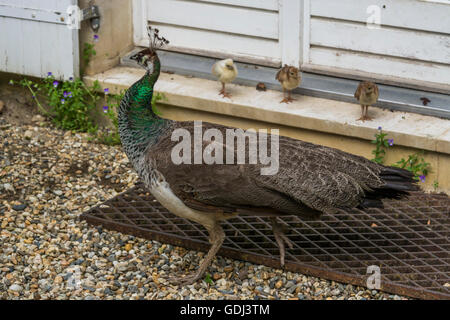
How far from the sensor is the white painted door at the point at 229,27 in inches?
239

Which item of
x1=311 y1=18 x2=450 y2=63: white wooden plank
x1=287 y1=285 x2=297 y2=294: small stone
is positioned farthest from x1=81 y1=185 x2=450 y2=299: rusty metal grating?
x1=311 y1=18 x2=450 y2=63: white wooden plank

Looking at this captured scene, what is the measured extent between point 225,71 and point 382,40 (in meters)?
1.17

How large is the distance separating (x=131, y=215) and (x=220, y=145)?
1.04 m

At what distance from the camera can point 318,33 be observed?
5.98 m

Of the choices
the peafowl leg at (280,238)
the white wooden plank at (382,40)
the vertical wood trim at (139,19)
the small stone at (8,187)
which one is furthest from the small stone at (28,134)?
the peafowl leg at (280,238)

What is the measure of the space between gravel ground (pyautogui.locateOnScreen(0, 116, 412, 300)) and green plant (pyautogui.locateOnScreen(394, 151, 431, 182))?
4.20ft

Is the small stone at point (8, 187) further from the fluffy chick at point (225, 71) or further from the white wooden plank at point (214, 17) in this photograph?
the white wooden plank at point (214, 17)

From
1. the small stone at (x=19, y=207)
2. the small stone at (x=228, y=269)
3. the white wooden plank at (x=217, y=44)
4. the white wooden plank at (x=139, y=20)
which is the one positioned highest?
the white wooden plank at (x=139, y=20)

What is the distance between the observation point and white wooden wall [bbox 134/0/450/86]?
5588 millimetres

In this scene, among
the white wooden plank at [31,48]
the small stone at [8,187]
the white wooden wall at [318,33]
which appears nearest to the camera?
the small stone at [8,187]

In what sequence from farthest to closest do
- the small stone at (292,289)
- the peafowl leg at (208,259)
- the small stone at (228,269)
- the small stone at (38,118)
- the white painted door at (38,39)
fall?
1. the small stone at (38,118)
2. the white painted door at (38,39)
3. the small stone at (228,269)
4. the peafowl leg at (208,259)
5. the small stone at (292,289)

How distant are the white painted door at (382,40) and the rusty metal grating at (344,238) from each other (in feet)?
3.18

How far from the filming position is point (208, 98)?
5.93m
